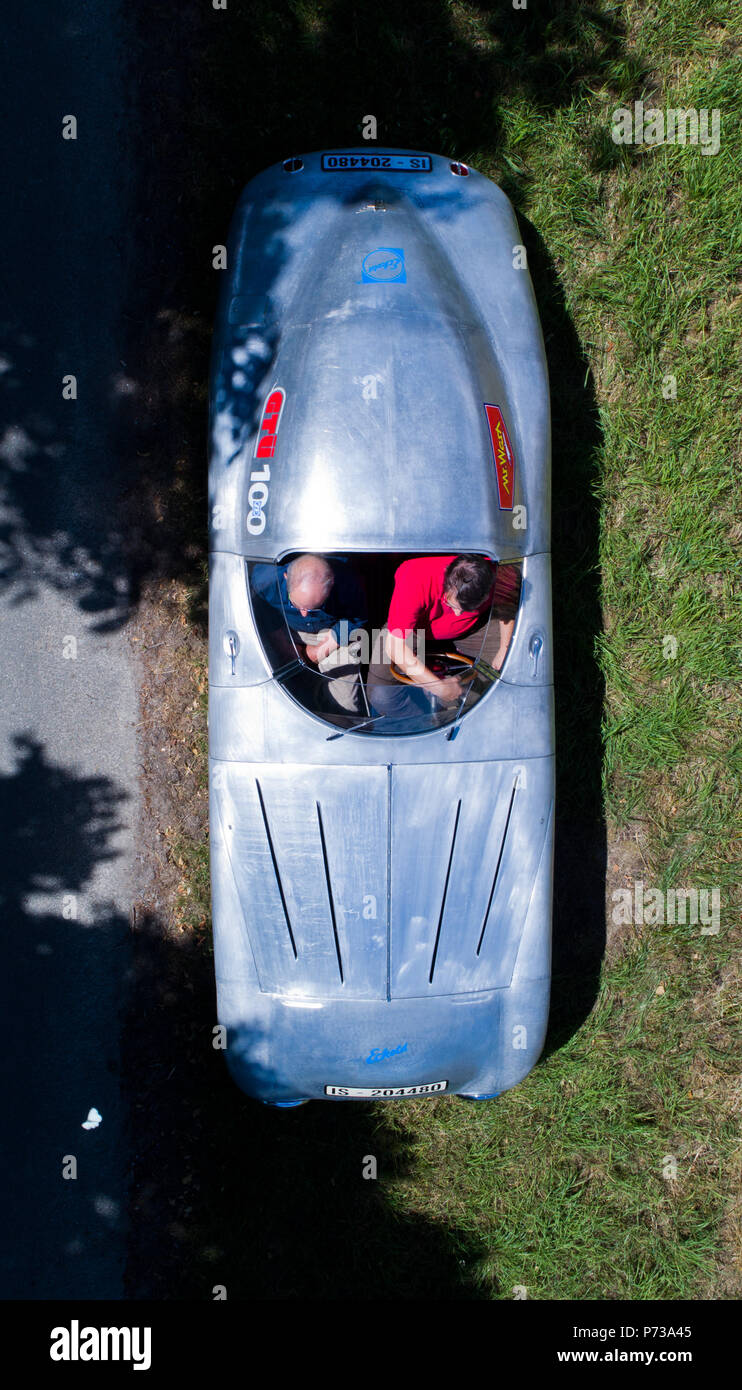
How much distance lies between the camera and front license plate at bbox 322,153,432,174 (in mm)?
3369

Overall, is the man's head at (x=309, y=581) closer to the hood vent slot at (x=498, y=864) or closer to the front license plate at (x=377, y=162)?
the hood vent slot at (x=498, y=864)

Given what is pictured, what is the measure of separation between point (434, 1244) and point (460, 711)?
2619 millimetres

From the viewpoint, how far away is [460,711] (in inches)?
122

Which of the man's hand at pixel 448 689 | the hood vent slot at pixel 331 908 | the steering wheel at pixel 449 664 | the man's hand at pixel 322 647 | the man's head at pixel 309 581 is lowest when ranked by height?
the hood vent slot at pixel 331 908

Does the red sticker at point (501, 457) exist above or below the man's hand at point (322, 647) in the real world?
above

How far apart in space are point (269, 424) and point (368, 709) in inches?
44.2

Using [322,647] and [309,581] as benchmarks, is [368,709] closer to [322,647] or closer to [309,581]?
[322,647]

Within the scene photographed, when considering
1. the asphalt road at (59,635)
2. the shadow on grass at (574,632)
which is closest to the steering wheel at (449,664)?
the shadow on grass at (574,632)

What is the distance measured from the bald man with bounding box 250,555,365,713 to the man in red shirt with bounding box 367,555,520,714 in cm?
9

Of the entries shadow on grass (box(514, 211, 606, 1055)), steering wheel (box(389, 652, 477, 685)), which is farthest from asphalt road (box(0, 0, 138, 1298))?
shadow on grass (box(514, 211, 606, 1055))

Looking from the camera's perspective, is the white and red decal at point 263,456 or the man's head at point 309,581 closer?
the man's head at point 309,581

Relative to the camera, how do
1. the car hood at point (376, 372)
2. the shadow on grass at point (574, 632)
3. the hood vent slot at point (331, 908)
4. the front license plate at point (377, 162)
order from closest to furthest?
the car hood at point (376, 372) < the hood vent slot at point (331, 908) < the front license plate at point (377, 162) < the shadow on grass at point (574, 632)

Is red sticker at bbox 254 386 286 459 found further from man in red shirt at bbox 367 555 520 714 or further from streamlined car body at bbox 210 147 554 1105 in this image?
→ man in red shirt at bbox 367 555 520 714

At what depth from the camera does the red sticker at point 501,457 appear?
312 centimetres
